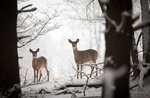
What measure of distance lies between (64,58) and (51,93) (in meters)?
54.6

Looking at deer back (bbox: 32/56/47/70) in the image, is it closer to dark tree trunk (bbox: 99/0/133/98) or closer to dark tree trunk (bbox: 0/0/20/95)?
dark tree trunk (bbox: 0/0/20/95)

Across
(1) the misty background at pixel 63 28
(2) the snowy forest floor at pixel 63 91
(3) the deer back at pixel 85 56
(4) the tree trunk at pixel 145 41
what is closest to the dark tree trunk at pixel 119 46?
(1) the misty background at pixel 63 28

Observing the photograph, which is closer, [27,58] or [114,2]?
[114,2]

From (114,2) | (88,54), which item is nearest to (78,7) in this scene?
(88,54)

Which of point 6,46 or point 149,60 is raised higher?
point 6,46

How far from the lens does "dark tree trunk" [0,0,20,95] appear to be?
4.77 m

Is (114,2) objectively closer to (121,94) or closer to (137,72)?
(121,94)

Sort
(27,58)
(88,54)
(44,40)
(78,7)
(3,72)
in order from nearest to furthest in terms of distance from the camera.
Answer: (3,72), (88,54), (78,7), (27,58), (44,40)

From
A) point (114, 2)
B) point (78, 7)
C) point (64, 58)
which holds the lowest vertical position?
point (64, 58)

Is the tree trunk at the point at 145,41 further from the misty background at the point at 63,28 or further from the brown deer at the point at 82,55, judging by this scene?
the brown deer at the point at 82,55

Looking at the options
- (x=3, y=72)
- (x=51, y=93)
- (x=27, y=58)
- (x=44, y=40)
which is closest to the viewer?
(x=3, y=72)

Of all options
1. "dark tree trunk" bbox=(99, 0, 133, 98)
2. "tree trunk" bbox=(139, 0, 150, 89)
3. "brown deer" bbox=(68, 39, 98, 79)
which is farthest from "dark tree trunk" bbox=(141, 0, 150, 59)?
"brown deer" bbox=(68, 39, 98, 79)

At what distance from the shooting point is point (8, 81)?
480 cm

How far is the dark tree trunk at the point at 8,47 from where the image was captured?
4.77m
